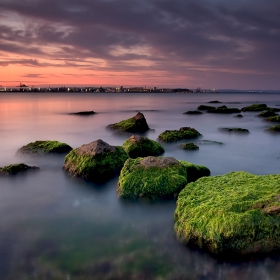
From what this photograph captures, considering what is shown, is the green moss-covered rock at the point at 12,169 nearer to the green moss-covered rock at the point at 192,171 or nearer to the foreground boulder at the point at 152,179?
the foreground boulder at the point at 152,179

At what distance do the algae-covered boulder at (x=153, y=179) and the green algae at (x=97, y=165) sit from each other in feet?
4.35

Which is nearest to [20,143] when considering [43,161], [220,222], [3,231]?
[43,161]

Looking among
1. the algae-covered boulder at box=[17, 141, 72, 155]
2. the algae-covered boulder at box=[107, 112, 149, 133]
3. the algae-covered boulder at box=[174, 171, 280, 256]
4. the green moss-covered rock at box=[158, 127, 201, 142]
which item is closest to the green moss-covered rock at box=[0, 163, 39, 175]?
the algae-covered boulder at box=[17, 141, 72, 155]

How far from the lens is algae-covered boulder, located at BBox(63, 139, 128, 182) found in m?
8.67

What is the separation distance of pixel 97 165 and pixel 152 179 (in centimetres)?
226

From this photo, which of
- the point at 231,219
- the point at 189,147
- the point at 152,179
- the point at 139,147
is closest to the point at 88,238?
the point at 152,179

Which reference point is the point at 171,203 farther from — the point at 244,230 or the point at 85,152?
the point at 85,152

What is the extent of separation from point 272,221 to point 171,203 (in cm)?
236

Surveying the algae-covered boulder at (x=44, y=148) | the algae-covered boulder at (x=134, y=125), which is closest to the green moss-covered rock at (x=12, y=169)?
the algae-covered boulder at (x=44, y=148)

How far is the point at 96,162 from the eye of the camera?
8.74 m

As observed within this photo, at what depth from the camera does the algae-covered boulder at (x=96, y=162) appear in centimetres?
867

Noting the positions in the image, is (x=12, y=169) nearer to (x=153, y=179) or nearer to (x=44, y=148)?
(x=44, y=148)

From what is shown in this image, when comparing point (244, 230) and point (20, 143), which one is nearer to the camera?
point (244, 230)

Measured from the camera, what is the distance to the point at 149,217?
6.19 meters
